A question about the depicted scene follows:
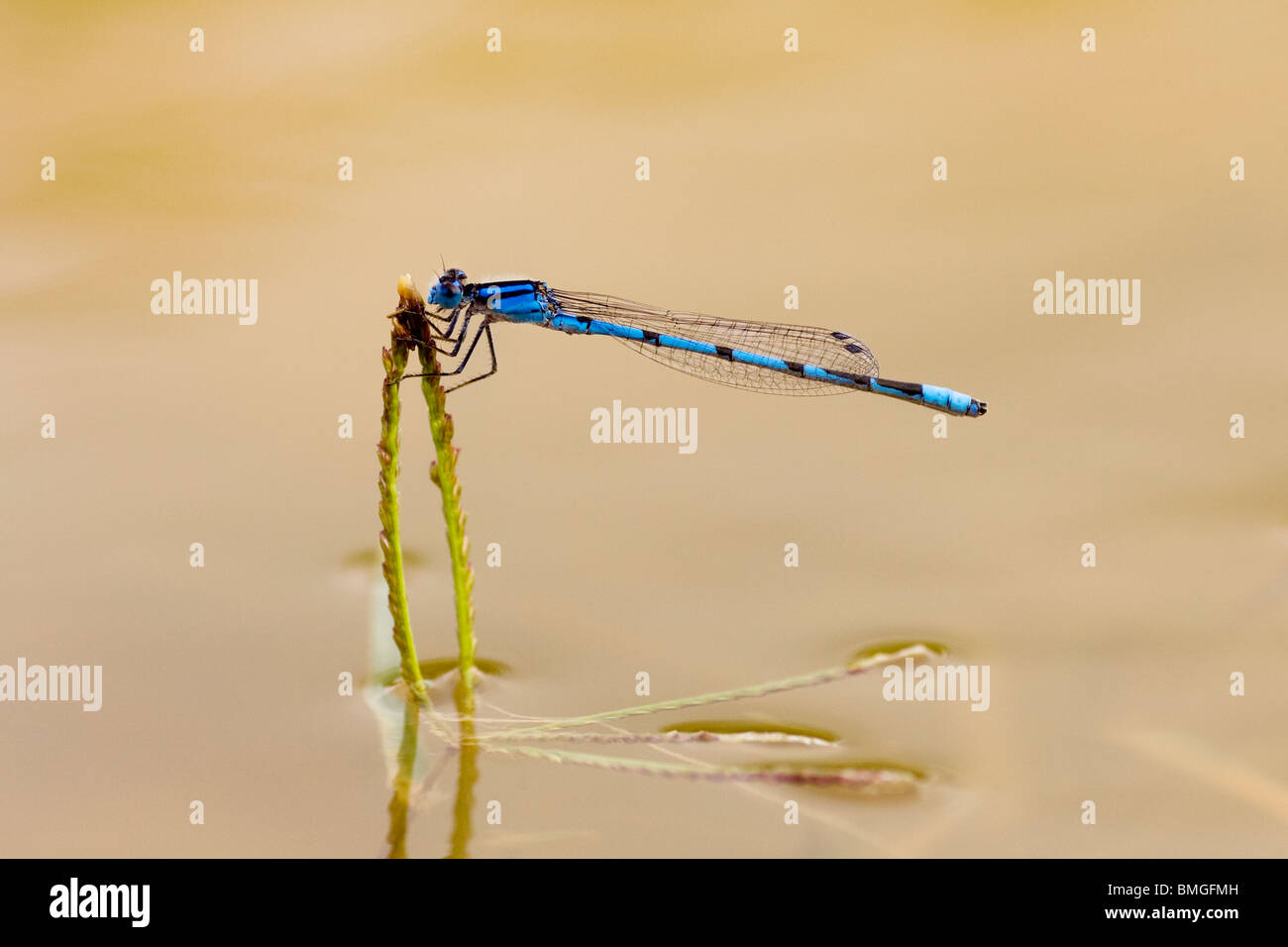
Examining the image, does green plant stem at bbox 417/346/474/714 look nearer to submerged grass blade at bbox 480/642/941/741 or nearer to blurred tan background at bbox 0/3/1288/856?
submerged grass blade at bbox 480/642/941/741

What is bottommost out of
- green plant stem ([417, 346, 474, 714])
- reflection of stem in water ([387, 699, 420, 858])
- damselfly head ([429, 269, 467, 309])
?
reflection of stem in water ([387, 699, 420, 858])

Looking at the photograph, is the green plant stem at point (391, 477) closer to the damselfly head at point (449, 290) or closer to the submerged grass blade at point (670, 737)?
the submerged grass blade at point (670, 737)

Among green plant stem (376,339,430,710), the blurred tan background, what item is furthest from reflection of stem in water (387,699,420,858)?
green plant stem (376,339,430,710)

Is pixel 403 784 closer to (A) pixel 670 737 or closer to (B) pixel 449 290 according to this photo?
(A) pixel 670 737

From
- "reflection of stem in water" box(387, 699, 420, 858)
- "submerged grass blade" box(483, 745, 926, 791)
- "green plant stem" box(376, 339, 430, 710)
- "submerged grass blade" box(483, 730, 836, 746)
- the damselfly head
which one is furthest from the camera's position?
the damselfly head

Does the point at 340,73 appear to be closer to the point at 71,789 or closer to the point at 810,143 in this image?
the point at 810,143

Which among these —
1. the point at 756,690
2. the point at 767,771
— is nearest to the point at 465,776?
the point at 767,771

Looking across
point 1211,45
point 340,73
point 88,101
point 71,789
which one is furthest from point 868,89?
point 71,789
